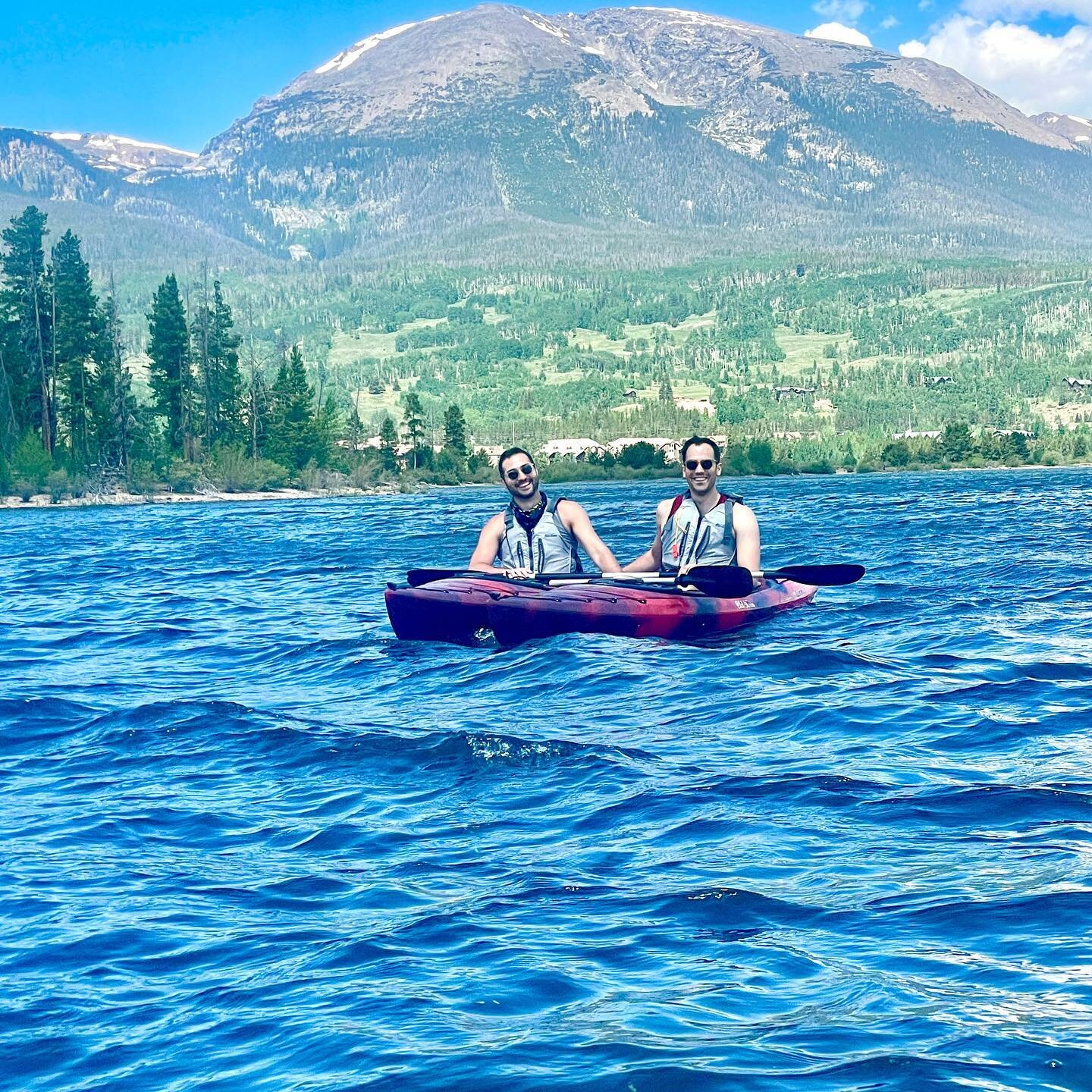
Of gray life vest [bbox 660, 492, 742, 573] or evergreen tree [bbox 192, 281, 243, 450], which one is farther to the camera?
evergreen tree [bbox 192, 281, 243, 450]

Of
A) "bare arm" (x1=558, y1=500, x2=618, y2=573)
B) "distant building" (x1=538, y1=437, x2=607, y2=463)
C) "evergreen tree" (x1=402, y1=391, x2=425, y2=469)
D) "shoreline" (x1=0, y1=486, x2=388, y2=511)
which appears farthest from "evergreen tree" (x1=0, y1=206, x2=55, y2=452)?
"bare arm" (x1=558, y1=500, x2=618, y2=573)

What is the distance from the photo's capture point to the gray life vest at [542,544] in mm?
18734

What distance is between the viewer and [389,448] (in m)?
132

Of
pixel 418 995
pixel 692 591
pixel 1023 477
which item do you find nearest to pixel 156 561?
pixel 692 591

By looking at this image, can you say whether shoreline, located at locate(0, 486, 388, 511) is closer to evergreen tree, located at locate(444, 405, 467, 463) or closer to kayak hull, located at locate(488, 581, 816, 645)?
evergreen tree, located at locate(444, 405, 467, 463)

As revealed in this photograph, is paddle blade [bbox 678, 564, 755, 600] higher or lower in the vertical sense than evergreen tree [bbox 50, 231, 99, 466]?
lower

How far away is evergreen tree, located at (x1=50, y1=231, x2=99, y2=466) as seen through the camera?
95125 millimetres

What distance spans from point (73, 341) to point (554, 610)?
84.0 metres

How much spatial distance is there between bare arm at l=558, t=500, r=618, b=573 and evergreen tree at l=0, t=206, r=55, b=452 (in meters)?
79.8

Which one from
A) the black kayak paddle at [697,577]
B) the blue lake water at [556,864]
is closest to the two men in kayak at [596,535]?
the black kayak paddle at [697,577]

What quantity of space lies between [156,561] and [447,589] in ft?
69.4

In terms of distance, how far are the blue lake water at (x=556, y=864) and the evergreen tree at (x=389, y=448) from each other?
110404mm

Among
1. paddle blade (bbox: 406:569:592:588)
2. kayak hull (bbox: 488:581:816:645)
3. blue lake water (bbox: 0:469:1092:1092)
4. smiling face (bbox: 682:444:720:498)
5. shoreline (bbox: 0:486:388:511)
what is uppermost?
shoreline (bbox: 0:486:388:511)

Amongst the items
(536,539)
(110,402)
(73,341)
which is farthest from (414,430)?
(536,539)
